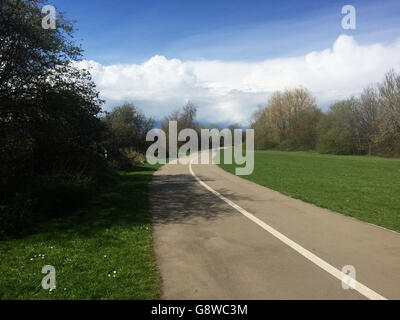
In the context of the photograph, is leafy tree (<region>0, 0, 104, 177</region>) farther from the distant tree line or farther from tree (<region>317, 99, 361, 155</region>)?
tree (<region>317, 99, 361, 155</region>)

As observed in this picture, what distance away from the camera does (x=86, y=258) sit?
514cm

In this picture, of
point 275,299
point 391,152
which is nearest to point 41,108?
point 275,299

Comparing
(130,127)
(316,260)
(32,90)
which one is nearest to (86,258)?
(316,260)

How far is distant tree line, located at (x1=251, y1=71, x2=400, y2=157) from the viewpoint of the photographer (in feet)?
136

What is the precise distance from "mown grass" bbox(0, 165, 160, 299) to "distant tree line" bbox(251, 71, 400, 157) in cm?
4173

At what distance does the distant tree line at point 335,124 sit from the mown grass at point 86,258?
4173 centimetres

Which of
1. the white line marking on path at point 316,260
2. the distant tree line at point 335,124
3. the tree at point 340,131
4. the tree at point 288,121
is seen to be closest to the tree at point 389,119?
the distant tree line at point 335,124

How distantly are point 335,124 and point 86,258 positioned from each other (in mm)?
62675

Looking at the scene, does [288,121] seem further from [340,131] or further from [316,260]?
[316,260]

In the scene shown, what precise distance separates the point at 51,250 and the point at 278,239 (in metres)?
4.81

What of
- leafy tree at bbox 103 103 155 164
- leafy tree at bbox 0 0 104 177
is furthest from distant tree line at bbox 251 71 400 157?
leafy tree at bbox 0 0 104 177

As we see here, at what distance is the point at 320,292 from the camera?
3869 mm

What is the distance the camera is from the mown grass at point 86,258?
3967 millimetres
